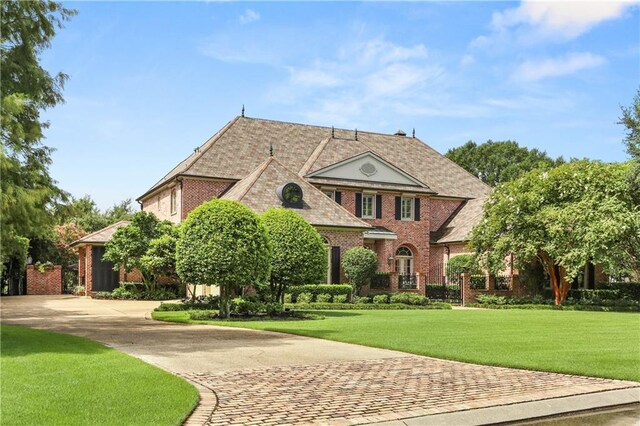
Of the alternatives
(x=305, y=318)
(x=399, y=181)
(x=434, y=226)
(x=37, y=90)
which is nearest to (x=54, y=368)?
(x=37, y=90)

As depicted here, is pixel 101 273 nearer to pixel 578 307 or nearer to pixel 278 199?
pixel 278 199

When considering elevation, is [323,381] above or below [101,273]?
below

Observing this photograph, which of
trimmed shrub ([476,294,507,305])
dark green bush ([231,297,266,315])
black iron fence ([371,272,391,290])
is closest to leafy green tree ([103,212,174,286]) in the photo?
black iron fence ([371,272,391,290])

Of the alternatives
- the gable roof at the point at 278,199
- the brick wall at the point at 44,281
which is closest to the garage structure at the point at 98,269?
the brick wall at the point at 44,281

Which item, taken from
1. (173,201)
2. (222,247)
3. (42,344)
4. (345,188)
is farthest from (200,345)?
(345,188)

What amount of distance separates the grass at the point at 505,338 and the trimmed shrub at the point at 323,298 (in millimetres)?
7751

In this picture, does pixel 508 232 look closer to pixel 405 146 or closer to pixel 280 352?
pixel 405 146

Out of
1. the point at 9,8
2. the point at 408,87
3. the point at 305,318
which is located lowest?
the point at 305,318

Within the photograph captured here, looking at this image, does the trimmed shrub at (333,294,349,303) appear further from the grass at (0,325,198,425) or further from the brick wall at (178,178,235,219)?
the grass at (0,325,198,425)

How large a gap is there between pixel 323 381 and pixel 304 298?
62.6 ft

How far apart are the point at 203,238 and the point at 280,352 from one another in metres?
8.31

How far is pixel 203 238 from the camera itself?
19.9 m

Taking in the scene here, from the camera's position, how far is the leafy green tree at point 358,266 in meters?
31.4

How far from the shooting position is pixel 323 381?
9.23 metres
